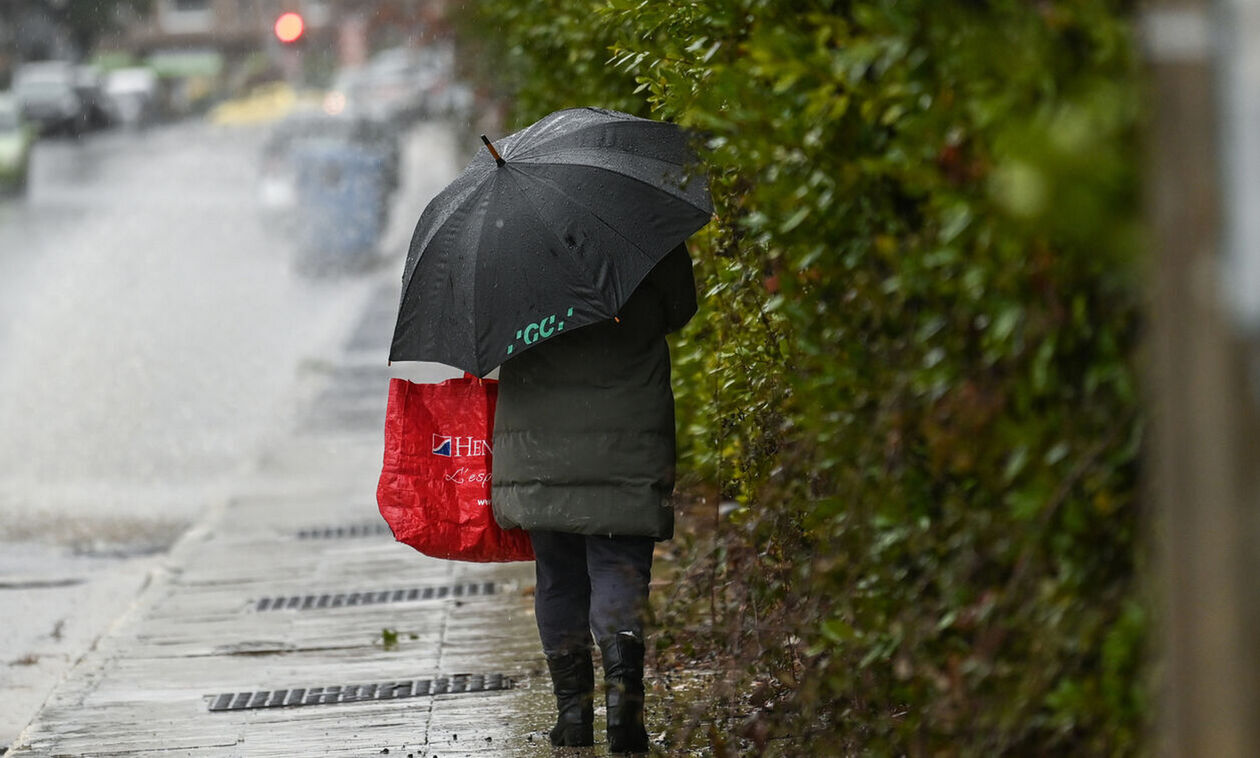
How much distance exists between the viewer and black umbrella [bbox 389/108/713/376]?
4.88 metres

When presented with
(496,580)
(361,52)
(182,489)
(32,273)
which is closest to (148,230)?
(32,273)

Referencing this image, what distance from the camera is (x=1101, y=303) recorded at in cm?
292

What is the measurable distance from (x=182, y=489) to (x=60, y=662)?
3.91 m

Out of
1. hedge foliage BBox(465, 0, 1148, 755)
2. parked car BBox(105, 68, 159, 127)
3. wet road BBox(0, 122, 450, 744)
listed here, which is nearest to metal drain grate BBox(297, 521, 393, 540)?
wet road BBox(0, 122, 450, 744)

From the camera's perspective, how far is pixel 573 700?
5.22 metres

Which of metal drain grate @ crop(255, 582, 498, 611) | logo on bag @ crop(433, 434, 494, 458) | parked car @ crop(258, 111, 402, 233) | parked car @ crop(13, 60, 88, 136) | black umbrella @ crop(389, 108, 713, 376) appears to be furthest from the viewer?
parked car @ crop(13, 60, 88, 136)

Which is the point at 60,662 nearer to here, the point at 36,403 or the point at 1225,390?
the point at 1225,390

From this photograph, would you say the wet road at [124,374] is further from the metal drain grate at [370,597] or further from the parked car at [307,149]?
the metal drain grate at [370,597]

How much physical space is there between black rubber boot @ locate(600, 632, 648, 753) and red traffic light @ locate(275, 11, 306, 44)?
1996cm

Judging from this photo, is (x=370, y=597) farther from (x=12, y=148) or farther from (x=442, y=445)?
(x=12, y=148)

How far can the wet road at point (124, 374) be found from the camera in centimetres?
864

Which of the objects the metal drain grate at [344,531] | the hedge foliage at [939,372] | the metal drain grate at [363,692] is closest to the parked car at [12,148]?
the metal drain grate at [344,531]

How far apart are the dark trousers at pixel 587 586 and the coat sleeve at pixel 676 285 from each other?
627mm

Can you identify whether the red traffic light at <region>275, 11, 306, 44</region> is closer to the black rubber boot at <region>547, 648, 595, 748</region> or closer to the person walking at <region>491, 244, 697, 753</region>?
the person walking at <region>491, 244, 697, 753</region>
